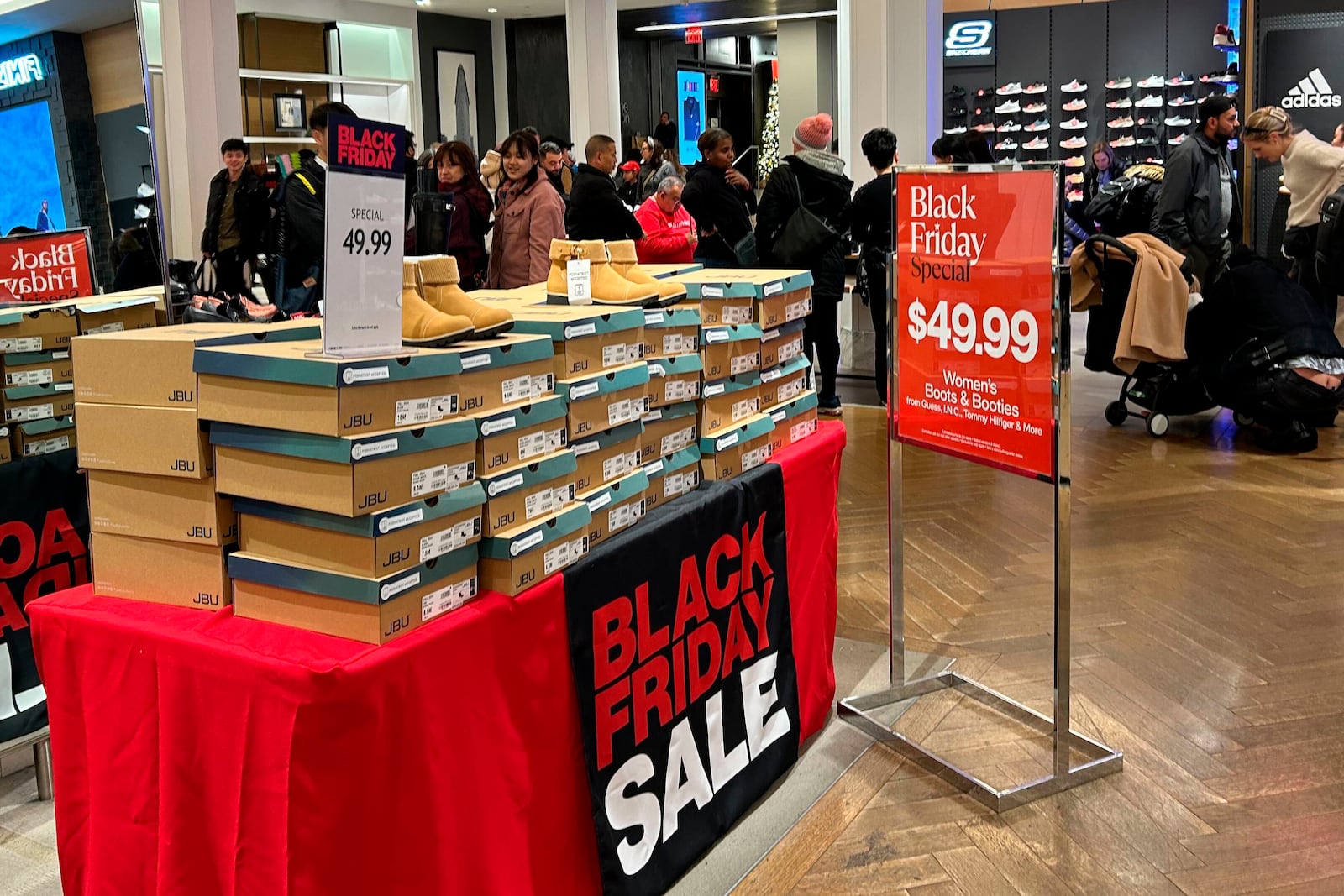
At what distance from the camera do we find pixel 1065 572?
2742 millimetres

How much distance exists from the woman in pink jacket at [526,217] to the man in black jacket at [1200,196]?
139 inches

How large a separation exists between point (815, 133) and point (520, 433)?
15.9 ft

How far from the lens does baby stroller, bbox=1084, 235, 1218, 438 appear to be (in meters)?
6.21

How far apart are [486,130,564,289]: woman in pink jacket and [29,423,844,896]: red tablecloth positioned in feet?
13.1

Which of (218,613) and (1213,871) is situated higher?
(218,613)

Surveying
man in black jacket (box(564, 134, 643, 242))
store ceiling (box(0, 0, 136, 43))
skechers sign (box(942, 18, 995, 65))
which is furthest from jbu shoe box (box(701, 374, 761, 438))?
skechers sign (box(942, 18, 995, 65))

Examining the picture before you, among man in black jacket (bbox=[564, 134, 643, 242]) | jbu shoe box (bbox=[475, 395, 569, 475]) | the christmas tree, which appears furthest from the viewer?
the christmas tree

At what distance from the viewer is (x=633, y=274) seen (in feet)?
8.89

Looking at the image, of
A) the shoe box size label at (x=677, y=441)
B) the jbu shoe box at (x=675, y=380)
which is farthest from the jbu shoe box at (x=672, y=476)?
the jbu shoe box at (x=675, y=380)

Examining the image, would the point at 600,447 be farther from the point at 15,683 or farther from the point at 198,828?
the point at 15,683

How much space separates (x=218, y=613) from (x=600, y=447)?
2.52 ft

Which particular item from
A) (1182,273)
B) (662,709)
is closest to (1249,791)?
(662,709)

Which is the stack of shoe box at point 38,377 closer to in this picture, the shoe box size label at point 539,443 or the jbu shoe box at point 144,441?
the jbu shoe box at point 144,441

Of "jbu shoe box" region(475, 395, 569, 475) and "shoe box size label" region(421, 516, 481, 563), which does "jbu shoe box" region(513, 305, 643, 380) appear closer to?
"jbu shoe box" region(475, 395, 569, 475)
